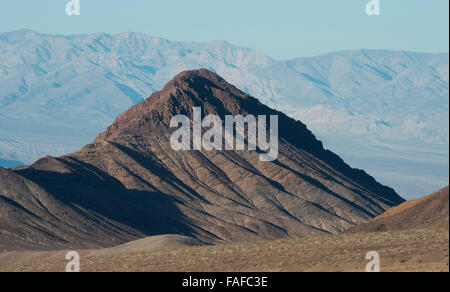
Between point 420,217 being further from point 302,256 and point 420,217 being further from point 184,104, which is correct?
point 184,104

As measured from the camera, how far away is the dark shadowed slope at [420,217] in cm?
5116

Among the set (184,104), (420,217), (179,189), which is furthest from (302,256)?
(184,104)

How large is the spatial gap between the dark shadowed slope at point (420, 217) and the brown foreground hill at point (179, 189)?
48419mm

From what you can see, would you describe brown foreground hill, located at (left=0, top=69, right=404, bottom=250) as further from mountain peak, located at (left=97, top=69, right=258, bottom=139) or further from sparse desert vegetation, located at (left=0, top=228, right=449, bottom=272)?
sparse desert vegetation, located at (left=0, top=228, right=449, bottom=272)

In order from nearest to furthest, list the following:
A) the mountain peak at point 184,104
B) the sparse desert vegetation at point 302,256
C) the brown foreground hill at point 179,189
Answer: the sparse desert vegetation at point 302,256
the brown foreground hill at point 179,189
the mountain peak at point 184,104

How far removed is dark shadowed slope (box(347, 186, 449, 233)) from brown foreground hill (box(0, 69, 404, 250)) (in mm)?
48419

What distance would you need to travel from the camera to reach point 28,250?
96.7m

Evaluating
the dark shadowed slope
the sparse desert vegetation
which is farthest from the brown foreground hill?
the dark shadowed slope

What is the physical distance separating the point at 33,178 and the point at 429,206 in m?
78.8

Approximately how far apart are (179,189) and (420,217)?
82.0 m

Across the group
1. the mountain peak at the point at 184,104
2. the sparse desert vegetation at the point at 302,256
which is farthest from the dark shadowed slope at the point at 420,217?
the mountain peak at the point at 184,104

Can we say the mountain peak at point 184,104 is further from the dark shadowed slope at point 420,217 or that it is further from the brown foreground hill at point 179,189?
the dark shadowed slope at point 420,217
